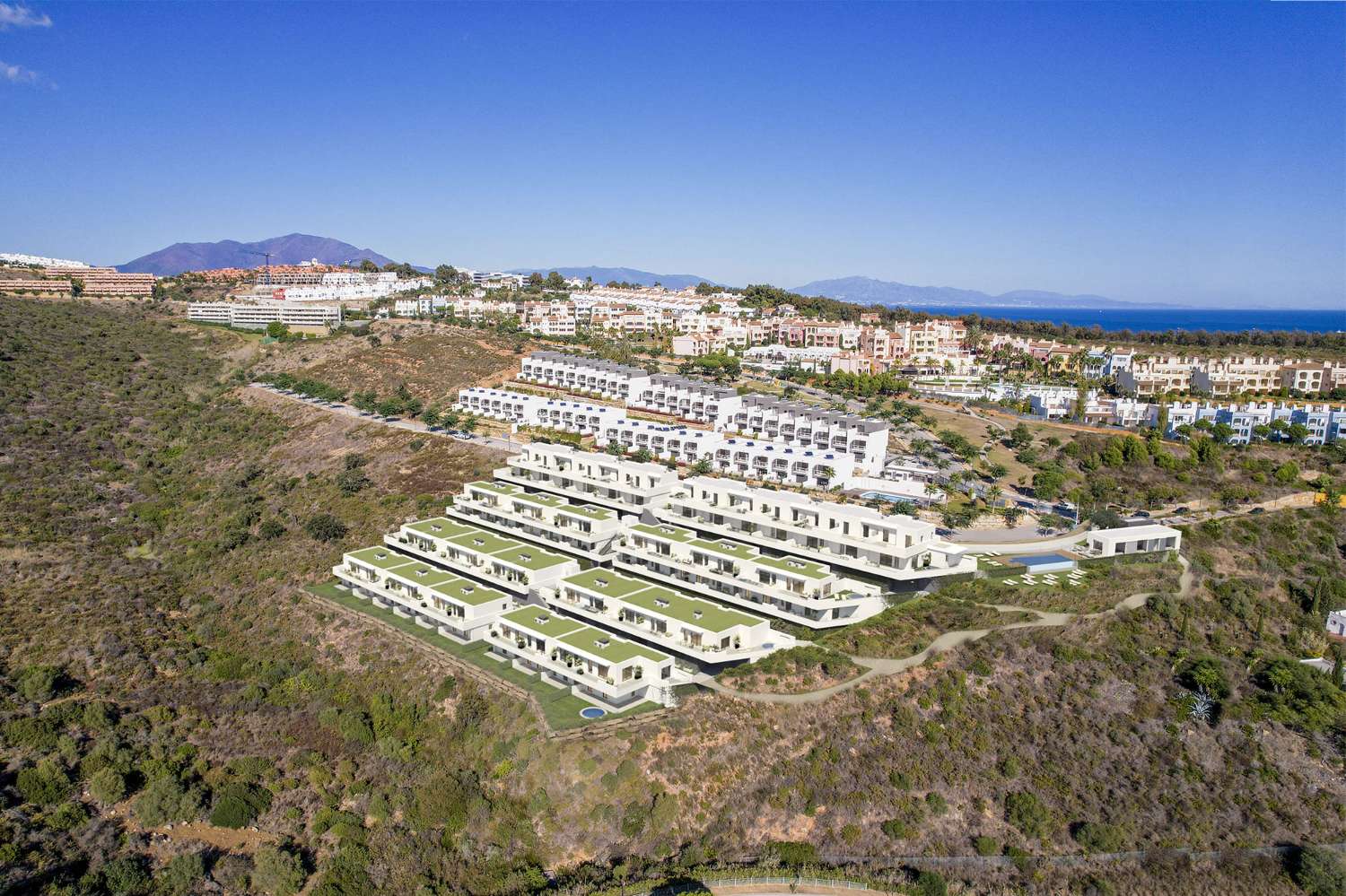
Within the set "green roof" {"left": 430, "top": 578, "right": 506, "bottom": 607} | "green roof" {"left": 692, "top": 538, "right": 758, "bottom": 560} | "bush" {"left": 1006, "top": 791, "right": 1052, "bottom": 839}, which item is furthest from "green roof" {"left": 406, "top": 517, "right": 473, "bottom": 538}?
"bush" {"left": 1006, "top": 791, "right": 1052, "bottom": 839}

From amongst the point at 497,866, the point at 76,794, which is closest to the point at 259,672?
the point at 76,794

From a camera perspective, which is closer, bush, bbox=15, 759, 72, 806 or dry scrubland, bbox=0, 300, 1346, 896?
dry scrubland, bbox=0, 300, 1346, 896

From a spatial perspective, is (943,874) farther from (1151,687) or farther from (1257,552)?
(1257,552)

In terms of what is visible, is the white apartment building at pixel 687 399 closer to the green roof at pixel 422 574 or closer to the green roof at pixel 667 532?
the green roof at pixel 667 532

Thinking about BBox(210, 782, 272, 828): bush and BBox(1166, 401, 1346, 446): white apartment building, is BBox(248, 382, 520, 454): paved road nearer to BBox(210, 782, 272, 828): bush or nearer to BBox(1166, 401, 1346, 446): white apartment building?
BBox(210, 782, 272, 828): bush

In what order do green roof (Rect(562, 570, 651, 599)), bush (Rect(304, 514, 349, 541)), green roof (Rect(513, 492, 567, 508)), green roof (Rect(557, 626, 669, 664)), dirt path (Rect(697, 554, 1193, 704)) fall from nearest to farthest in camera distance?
green roof (Rect(557, 626, 669, 664)) < dirt path (Rect(697, 554, 1193, 704)) < green roof (Rect(562, 570, 651, 599)) < green roof (Rect(513, 492, 567, 508)) < bush (Rect(304, 514, 349, 541))

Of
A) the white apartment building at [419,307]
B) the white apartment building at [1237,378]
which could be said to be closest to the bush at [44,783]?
the white apartment building at [419,307]
